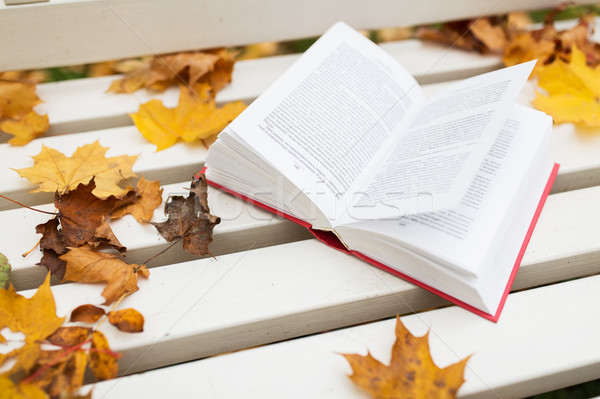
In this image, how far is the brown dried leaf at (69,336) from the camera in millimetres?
654

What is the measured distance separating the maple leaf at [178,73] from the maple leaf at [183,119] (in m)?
0.08

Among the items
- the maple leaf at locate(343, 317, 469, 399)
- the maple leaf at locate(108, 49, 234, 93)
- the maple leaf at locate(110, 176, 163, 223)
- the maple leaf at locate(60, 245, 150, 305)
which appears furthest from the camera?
the maple leaf at locate(108, 49, 234, 93)

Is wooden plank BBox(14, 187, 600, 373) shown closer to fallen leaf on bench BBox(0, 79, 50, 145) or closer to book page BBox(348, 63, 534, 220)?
book page BBox(348, 63, 534, 220)

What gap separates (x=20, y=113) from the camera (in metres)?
1.02

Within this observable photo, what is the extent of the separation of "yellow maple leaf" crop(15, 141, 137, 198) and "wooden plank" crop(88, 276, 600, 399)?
383mm

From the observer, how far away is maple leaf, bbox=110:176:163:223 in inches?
32.4

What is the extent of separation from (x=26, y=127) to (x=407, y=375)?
3.02 feet

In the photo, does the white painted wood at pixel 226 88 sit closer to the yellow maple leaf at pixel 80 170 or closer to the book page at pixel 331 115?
the yellow maple leaf at pixel 80 170

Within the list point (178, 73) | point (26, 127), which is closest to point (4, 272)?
point (26, 127)

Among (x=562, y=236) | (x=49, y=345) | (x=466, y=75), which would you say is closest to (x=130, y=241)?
(x=49, y=345)

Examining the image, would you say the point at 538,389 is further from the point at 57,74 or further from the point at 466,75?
the point at 57,74

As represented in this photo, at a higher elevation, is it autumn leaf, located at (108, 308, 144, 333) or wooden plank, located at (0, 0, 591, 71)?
wooden plank, located at (0, 0, 591, 71)

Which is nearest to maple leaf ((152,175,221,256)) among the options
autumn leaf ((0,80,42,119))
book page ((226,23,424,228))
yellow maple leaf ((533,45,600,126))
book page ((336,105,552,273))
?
book page ((226,23,424,228))

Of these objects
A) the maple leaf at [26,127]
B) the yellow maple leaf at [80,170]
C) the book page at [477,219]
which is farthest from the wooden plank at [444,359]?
the maple leaf at [26,127]
